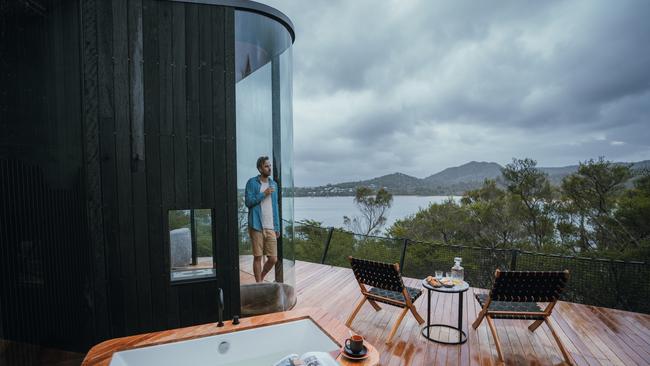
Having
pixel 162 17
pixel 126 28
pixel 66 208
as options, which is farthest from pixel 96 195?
pixel 162 17

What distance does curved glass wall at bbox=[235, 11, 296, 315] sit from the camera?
3367mm

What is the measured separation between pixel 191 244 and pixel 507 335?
Result: 12.1 feet

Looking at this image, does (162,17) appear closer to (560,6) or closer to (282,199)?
(282,199)

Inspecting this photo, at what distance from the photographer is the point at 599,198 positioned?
24.8 feet

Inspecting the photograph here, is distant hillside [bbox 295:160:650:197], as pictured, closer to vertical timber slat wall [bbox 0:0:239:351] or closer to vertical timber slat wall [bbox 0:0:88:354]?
vertical timber slat wall [bbox 0:0:239:351]

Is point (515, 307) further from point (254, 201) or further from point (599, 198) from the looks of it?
point (599, 198)

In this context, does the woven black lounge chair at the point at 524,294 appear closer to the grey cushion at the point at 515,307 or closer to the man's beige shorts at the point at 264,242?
the grey cushion at the point at 515,307

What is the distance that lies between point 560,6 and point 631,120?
4421 mm

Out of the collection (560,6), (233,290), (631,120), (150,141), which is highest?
(560,6)

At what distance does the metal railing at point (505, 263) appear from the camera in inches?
169

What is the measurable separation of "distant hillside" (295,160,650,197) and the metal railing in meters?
1.84

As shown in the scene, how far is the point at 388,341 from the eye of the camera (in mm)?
3119

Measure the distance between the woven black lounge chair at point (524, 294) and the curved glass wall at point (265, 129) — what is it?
2.41 meters

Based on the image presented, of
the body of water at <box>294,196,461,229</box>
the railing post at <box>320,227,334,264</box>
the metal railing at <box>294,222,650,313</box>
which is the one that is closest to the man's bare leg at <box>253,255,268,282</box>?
the metal railing at <box>294,222,650,313</box>
